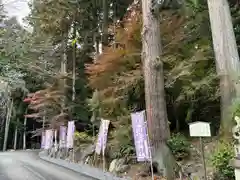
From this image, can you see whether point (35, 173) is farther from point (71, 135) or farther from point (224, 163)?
point (224, 163)

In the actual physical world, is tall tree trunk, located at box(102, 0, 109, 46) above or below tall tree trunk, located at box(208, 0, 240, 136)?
above

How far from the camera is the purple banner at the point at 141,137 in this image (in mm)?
4809

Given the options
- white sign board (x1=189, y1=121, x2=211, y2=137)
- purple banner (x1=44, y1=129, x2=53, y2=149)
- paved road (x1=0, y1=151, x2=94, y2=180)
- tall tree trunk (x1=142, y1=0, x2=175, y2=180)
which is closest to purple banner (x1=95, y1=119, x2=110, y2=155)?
paved road (x1=0, y1=151, x2=94, y2=180)

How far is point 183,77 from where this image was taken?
257 inches

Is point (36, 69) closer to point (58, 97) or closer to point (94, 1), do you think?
point (58, 97)

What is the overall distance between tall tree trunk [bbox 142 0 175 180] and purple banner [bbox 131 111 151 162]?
0.38 metres

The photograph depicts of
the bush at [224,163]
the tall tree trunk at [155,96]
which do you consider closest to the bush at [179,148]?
the tall tree trunk at [155,96]

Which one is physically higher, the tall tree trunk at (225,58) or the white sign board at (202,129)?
the tall tree trunk at (225,58)

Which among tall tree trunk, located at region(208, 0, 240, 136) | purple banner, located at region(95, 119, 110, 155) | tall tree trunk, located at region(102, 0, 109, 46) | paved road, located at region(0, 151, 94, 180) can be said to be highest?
tall tree trunk, located at region(102, 0, 109, 46)

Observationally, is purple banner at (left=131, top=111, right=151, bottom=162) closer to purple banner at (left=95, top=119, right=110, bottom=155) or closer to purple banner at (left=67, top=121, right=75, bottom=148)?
purple banner at (left=95, top=119, right=110, bottom=155)

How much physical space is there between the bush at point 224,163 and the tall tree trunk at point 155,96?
1.12 meters

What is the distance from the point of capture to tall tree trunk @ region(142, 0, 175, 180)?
507 centimetres

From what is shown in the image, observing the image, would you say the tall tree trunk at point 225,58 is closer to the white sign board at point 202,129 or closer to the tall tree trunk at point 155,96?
the tall tree trunk at point 155,96

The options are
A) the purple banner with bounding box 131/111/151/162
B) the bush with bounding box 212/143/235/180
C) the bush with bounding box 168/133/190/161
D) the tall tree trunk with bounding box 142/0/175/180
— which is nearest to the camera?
the bush with bounding box 212/143/235/180
